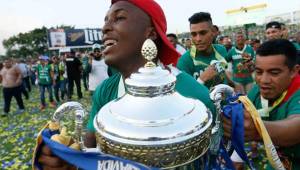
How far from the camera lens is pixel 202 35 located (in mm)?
3654

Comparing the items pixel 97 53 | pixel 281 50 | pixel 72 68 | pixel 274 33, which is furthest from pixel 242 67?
pixel 72 68

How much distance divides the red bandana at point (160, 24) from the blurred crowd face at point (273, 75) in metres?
0.74

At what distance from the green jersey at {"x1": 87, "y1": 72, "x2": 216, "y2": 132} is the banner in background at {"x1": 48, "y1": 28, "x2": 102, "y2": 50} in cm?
2798

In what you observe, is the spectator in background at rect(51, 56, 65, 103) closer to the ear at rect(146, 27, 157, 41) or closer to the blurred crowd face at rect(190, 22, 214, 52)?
the blurred crowd face at rect(190, 22, 214, 52)

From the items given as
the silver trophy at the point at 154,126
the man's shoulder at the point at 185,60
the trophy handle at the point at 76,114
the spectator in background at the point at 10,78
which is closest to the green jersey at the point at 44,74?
the spectator in background at the point at 10,78

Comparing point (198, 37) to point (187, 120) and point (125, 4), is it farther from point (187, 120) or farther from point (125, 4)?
point (187, 120)

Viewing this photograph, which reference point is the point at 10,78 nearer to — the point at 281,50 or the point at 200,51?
the point at 200,51

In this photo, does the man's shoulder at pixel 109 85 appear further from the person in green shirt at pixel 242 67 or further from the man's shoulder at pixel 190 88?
the person in green shirt at pixel 242 67

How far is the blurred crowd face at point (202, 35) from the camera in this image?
11.8ft

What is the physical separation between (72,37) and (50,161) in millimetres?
32016

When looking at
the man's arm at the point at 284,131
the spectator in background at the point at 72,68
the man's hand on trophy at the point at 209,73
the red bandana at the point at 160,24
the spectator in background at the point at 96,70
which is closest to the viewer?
the man's arm at the point at 284,131

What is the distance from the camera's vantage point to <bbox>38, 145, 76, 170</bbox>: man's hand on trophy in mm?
964

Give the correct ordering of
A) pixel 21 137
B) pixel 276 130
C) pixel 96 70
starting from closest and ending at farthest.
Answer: pixel 276 130 → pixel 21 137 → pixel 96 70

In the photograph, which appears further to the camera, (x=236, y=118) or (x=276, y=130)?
(x=276, y=130)
